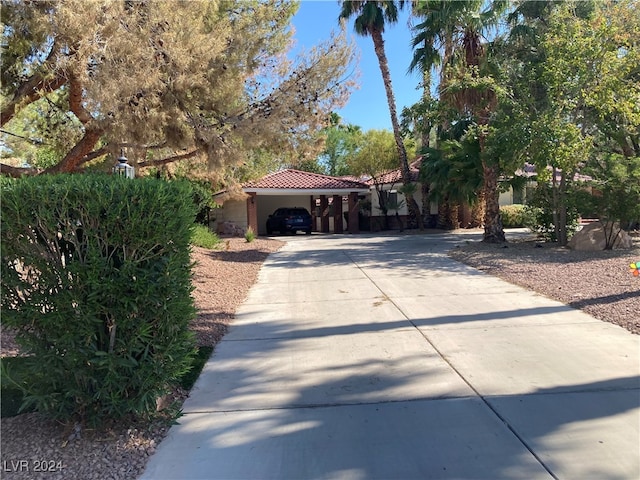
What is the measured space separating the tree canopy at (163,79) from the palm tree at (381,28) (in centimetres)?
1265

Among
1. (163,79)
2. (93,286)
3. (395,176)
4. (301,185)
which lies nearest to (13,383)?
(93,286)

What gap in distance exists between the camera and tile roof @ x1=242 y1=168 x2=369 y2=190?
26062mm

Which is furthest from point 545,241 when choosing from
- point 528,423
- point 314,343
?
point 528,423

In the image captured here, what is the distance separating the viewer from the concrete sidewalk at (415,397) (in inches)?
131

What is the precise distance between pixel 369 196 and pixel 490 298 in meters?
21.4

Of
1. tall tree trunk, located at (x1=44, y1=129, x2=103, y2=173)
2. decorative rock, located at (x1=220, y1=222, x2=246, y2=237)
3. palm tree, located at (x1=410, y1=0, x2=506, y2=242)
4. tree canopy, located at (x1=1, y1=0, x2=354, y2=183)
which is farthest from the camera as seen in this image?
decorative rock, located at (x1=220, y1=222, x2=246, y2=237)

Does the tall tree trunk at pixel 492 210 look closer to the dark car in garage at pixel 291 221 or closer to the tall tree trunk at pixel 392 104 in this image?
the tall tree trunk at pixel 392 104

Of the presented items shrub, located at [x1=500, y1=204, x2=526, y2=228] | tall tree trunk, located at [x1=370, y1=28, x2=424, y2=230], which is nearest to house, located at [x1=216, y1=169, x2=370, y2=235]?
tall tree trunk, located at [x1=370, y1=28, x2=424, y2=230]

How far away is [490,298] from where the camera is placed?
8117 millimetres

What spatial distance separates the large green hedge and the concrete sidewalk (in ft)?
2.12

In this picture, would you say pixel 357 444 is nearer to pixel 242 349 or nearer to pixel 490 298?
pixel 242 349

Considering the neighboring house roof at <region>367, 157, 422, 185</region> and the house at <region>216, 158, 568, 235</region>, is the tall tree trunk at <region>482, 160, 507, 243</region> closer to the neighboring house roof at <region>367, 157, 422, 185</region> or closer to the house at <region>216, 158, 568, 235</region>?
the house at <region>216, 158, 568, 235</region>

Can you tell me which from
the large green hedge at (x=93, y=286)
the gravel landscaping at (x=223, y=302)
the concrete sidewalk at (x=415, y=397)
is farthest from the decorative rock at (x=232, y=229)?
the large green hedge at (x=93, y=286)

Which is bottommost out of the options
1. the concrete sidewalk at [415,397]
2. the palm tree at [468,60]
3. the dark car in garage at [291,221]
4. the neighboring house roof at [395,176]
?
the concrete sidewalk at [415,397]
